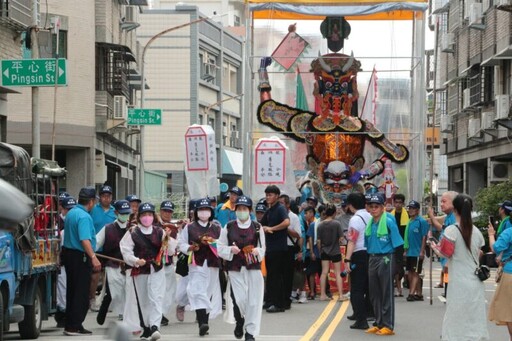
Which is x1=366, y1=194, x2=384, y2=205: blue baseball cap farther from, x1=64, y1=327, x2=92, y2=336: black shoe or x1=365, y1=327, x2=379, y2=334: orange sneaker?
x1=64, y1=327, x2=92, y2=336: black shoe

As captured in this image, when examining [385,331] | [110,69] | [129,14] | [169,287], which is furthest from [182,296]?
[129,14]

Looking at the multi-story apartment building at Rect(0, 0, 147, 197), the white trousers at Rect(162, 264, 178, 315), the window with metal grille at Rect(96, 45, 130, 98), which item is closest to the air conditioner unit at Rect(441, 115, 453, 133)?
the multi-story apartment building at Rect(0, 0, 147, 197)

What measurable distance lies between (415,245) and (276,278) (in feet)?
11.5

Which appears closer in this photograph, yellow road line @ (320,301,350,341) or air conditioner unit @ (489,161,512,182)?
yellow road line @ (320,301,350,341)

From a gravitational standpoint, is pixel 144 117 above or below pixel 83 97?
below

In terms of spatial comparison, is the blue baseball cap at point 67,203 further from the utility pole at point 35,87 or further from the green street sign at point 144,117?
the green street sign at point 144,117

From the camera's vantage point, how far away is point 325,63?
24500 mm

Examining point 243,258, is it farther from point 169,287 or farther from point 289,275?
point 289,275

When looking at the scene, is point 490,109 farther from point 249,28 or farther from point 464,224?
point 464,224

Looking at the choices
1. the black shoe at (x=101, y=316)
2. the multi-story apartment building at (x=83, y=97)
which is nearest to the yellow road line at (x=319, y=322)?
the black shoe at (x=101, y=316)

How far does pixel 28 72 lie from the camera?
19.7 metres

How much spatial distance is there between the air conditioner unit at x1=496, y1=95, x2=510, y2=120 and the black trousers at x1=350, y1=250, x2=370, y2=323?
2390 cm

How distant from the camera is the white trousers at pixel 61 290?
1530 cm

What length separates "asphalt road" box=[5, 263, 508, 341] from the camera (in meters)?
14.0
